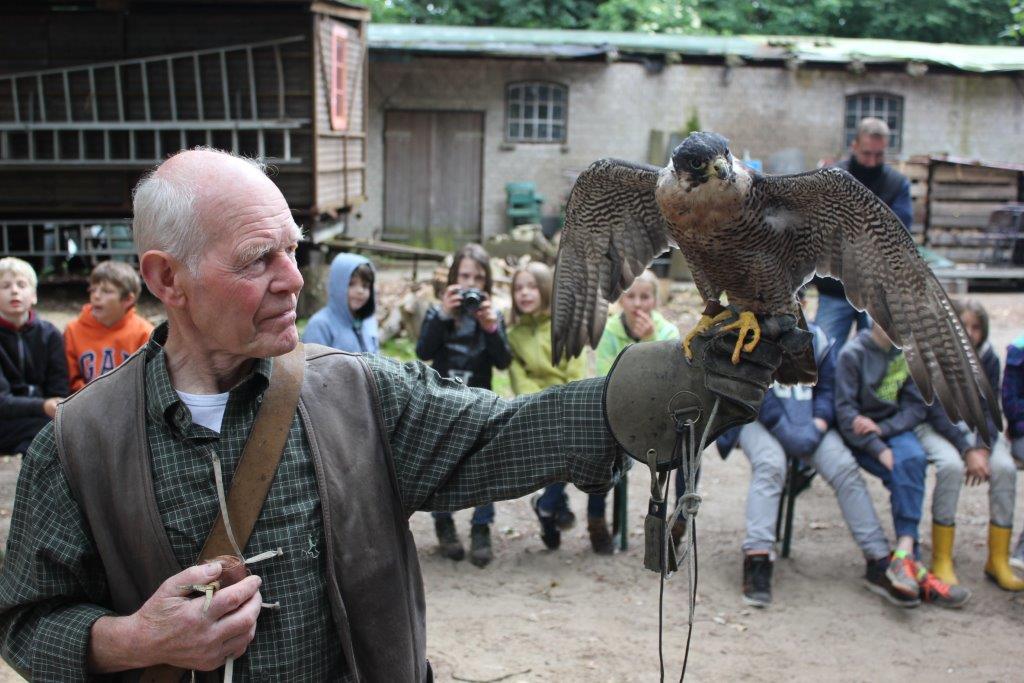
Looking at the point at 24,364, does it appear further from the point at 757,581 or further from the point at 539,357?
the point at 757,581

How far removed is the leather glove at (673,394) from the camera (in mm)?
1724

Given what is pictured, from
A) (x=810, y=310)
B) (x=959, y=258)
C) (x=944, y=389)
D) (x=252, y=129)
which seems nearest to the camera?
(x=944, y=389)

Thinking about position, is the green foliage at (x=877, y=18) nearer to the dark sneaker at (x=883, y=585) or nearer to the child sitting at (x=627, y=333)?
the child sitting at (x=627, y=333)

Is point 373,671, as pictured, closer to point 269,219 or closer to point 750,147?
point 269,219

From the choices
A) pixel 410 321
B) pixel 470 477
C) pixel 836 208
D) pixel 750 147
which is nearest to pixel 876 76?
pixel 750 147

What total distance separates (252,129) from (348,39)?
2441 millimetres

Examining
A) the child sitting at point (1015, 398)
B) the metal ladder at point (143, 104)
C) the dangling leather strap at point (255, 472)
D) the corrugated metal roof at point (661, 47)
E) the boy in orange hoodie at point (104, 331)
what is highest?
the corrugated metal roof at point (661, 47)

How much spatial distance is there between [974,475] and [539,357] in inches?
85.8

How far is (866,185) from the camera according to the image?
590 cm

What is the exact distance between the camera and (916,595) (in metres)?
4.36

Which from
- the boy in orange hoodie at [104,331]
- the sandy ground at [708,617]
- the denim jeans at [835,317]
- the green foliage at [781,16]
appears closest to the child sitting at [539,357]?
the sandy ground at [708,617]

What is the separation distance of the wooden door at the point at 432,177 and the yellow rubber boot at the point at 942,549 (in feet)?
39.9

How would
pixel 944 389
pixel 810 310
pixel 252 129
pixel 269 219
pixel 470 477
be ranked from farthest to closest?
pixel 810 310, pixel 252 129, pixel 944 389, pixel 470 477, pixel 269 219

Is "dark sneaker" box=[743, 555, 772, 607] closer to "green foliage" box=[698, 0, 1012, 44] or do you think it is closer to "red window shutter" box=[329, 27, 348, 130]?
"red window shutter" box=[329, 27, 348, 130]
